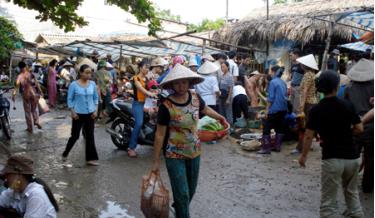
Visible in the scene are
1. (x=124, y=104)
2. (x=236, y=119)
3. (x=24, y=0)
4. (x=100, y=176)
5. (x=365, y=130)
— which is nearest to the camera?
(x=365, y=130)

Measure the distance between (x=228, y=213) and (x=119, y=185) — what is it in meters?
1.80

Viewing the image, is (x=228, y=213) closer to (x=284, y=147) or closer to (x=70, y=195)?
(x=70, y=195)

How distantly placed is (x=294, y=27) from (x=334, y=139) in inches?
387

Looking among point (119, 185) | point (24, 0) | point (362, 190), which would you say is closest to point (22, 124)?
point (24, 0)

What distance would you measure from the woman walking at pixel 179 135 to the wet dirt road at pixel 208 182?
2.96ft

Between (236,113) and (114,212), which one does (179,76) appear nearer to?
(114,212)

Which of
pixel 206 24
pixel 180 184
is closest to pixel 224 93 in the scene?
pixel 180 184

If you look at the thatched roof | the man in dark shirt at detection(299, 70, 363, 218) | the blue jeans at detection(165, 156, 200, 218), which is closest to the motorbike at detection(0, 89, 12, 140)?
the blue jeans at detection(165, 156, 200, 218)

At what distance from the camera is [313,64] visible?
24.8 feet

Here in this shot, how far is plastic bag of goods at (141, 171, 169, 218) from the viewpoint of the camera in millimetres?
4219

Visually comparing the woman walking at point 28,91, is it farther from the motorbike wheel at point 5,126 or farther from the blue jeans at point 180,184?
the blue jeans at point 180,184

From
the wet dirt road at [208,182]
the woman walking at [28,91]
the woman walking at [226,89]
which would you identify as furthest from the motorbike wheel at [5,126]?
the woman walking at [226,89]

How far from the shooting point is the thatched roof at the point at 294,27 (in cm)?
1316

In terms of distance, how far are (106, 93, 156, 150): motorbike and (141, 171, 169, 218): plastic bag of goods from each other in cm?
380
